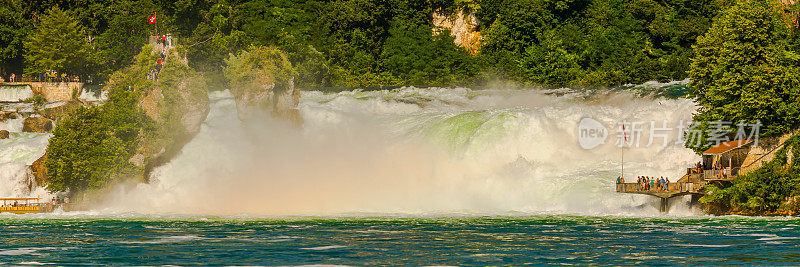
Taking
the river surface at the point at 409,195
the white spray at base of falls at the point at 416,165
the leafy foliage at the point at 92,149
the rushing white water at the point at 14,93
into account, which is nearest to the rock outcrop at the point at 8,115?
the river surface at the point at 409,195

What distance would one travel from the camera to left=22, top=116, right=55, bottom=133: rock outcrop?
296ft

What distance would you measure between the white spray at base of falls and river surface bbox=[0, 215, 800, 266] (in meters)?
9.84

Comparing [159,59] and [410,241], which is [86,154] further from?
[410,241]

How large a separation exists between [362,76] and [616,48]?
2579cm

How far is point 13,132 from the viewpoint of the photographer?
87.7 meters

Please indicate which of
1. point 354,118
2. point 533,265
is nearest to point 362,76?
point 354,118

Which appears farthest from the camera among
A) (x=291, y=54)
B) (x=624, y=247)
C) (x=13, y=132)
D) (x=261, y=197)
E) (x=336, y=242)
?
(x=291, y=54)

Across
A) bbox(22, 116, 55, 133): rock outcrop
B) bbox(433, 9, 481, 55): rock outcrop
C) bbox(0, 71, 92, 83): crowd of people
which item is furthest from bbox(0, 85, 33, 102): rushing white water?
bbox(433, 9, 481, 55): rock outcrop

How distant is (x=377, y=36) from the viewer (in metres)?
121

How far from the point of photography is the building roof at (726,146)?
60.1 meters

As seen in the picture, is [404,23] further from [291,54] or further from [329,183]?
[329,183]

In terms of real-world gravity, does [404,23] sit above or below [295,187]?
above

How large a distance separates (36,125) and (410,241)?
188ft

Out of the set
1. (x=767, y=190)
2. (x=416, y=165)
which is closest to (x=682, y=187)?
(x=767, y=190)
